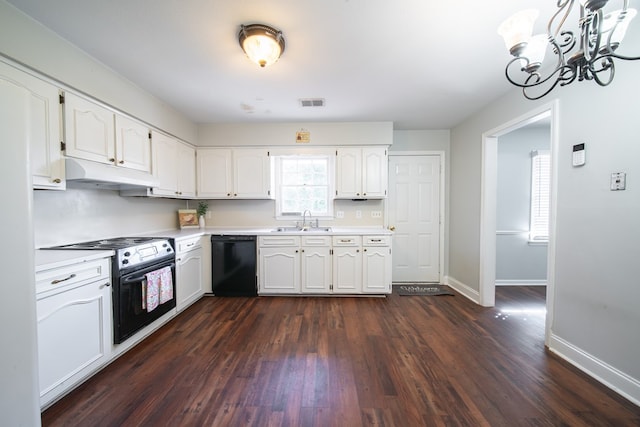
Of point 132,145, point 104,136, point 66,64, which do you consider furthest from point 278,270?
point 66,64

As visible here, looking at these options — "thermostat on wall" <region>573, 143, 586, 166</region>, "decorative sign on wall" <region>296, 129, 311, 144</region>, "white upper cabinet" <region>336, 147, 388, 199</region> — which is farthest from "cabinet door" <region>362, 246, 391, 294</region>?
"thermostat on wall" <region>573, 143, 586, 166</region>

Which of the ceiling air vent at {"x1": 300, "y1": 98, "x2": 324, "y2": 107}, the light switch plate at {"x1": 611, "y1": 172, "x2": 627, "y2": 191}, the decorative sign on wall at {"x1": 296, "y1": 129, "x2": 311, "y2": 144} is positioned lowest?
the light switch plate at {"x1": 611, "y1": 172, "x2": 627, "y2": 191}

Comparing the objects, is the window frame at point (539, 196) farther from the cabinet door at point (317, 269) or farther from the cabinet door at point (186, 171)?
the cabinet door at point (186, 171)

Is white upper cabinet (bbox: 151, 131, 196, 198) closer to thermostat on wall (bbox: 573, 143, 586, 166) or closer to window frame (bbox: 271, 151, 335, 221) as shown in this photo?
window frame (bbox: 271, 151, 335, 221)

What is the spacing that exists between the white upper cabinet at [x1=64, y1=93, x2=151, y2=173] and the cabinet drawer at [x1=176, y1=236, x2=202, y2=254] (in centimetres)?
89

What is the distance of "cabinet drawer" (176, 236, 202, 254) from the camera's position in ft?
8.89

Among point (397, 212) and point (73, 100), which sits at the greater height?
point (73, 100)

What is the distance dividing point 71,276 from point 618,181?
3801 millimetres

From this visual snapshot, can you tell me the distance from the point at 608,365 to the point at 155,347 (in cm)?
355

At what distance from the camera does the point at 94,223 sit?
90.3 inches

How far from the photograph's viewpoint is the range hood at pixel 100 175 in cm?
177

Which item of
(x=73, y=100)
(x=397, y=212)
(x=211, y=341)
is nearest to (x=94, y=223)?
(x=73, y=100)

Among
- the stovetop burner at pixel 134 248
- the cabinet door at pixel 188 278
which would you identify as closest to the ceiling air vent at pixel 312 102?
the stovetop burner at pixel 134 248

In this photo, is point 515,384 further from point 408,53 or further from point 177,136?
point 177,136
